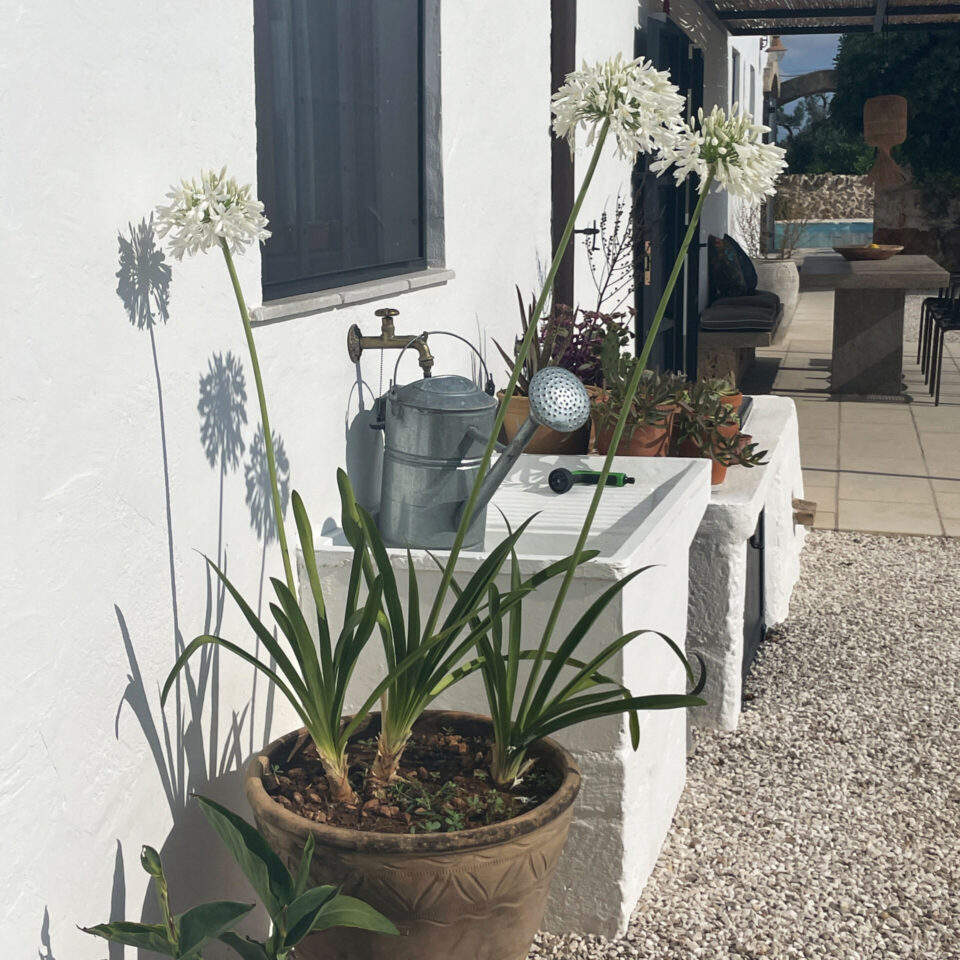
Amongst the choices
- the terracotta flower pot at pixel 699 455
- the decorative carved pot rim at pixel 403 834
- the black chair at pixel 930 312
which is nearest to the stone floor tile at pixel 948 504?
the terracotta flower pot at pixel 699 455

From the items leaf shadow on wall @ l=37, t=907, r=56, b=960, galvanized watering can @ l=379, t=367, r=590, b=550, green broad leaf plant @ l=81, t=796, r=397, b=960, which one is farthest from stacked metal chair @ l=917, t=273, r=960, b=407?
leaf shadow on wall @ l=37, t=907, r=56, b=960

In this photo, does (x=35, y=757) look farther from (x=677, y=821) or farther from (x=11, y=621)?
(x=677, y=821)

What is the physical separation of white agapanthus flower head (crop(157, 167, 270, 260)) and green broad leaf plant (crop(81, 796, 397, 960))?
2.48 ft

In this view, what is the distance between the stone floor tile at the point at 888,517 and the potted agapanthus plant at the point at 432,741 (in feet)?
11.7

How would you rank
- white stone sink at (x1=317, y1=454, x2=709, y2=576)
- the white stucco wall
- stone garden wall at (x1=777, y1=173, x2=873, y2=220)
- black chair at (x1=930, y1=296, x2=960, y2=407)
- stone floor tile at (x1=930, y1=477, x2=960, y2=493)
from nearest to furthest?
the white stucco wall
white stone sink at (x1=317, y1=454, x2=709, y2=576)
stone floor tile at (x1=930, y1=477, x2=960, y2=493)
black chair at (x1=930, y1=296, x2=960, y2=407)
stone garden wall at (x1=777, y1=173, x2=873, y2=220)

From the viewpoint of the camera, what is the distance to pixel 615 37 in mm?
5004

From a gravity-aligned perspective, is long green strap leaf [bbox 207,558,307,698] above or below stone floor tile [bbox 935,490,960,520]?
above

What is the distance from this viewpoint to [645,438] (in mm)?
3160

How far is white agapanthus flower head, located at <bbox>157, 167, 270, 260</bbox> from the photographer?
5.38 ft

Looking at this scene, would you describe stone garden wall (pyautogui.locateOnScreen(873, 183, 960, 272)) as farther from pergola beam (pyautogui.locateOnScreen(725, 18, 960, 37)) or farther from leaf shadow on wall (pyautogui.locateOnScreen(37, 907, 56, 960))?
leaf shadow on wall (pyautogui.locateOnScreen(37, 907, 56, 960))

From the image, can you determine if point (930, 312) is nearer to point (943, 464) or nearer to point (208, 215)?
point (943, 464)

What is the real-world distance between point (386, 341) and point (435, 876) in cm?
118

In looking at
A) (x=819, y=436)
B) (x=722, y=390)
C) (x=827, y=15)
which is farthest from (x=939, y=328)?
(x=722, y=390)

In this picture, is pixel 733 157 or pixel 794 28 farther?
pixel 794 28
